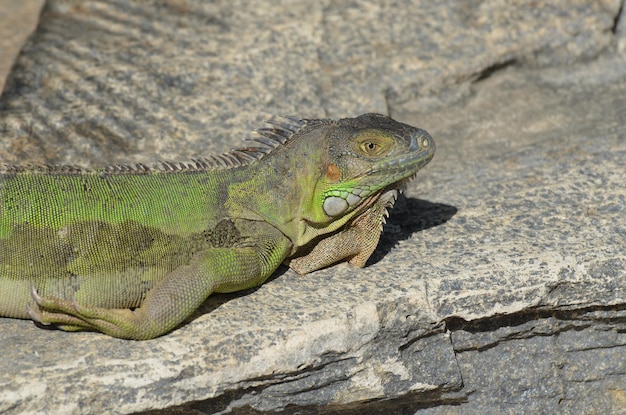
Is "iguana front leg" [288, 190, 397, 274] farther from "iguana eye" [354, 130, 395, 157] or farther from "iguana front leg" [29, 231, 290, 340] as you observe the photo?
"iguana front leg" [29, 231, 290, 340]

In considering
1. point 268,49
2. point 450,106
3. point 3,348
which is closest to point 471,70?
point 450,106

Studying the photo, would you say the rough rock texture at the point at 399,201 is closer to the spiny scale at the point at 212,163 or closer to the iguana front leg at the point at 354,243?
the iguana front leg at the point at 354,243

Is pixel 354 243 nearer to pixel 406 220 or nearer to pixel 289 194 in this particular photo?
pixel 289 194

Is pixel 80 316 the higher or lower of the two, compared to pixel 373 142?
lower

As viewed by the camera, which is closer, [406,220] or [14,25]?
[406,220]

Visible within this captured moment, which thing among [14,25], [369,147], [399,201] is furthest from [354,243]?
[14,25]

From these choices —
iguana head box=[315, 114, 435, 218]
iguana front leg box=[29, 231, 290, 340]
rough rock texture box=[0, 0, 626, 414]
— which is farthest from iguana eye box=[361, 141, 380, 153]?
iguana front leg box=[29, 231, 290, 340]

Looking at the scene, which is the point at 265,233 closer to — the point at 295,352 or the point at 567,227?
the point at 295,352
